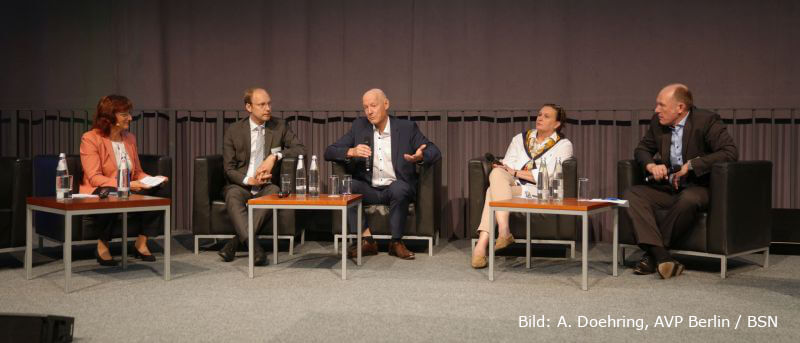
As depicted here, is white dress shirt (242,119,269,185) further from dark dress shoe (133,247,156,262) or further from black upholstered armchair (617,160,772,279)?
black upholstered armchair (617,160,772,279)

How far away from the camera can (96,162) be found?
14.5 ft

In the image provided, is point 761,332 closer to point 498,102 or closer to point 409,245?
point 409,245

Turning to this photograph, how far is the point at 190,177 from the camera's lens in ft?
20.4

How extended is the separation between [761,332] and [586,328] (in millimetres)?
639

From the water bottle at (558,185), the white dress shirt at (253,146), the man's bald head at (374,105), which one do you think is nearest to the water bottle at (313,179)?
the man's bald head at (374,105)

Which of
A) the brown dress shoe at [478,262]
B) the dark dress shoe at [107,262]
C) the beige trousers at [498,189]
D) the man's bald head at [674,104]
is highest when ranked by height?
the man's bald head at [674,104]

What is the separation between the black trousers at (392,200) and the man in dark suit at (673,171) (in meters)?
1.34

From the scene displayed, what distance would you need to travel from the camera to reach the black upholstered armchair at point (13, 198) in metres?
4.12

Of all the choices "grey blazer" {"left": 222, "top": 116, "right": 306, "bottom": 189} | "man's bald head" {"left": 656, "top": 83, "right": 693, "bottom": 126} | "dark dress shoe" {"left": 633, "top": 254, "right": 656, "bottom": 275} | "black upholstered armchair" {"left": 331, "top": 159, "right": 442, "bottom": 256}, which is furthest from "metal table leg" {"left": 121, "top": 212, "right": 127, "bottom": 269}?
"man's bald head" {"left": 656, "top": 83, "right": 693, "bottom": 126}

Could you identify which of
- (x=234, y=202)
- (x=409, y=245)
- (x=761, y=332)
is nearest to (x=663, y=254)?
(x=761, y=332)

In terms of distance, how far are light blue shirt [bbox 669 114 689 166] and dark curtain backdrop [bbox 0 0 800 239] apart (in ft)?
3.37

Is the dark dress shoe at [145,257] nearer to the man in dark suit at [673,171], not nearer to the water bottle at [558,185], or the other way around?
the water bottle at [558,185]

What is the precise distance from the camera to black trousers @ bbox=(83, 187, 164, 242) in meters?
4.45

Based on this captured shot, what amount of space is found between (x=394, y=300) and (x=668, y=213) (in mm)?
1711
